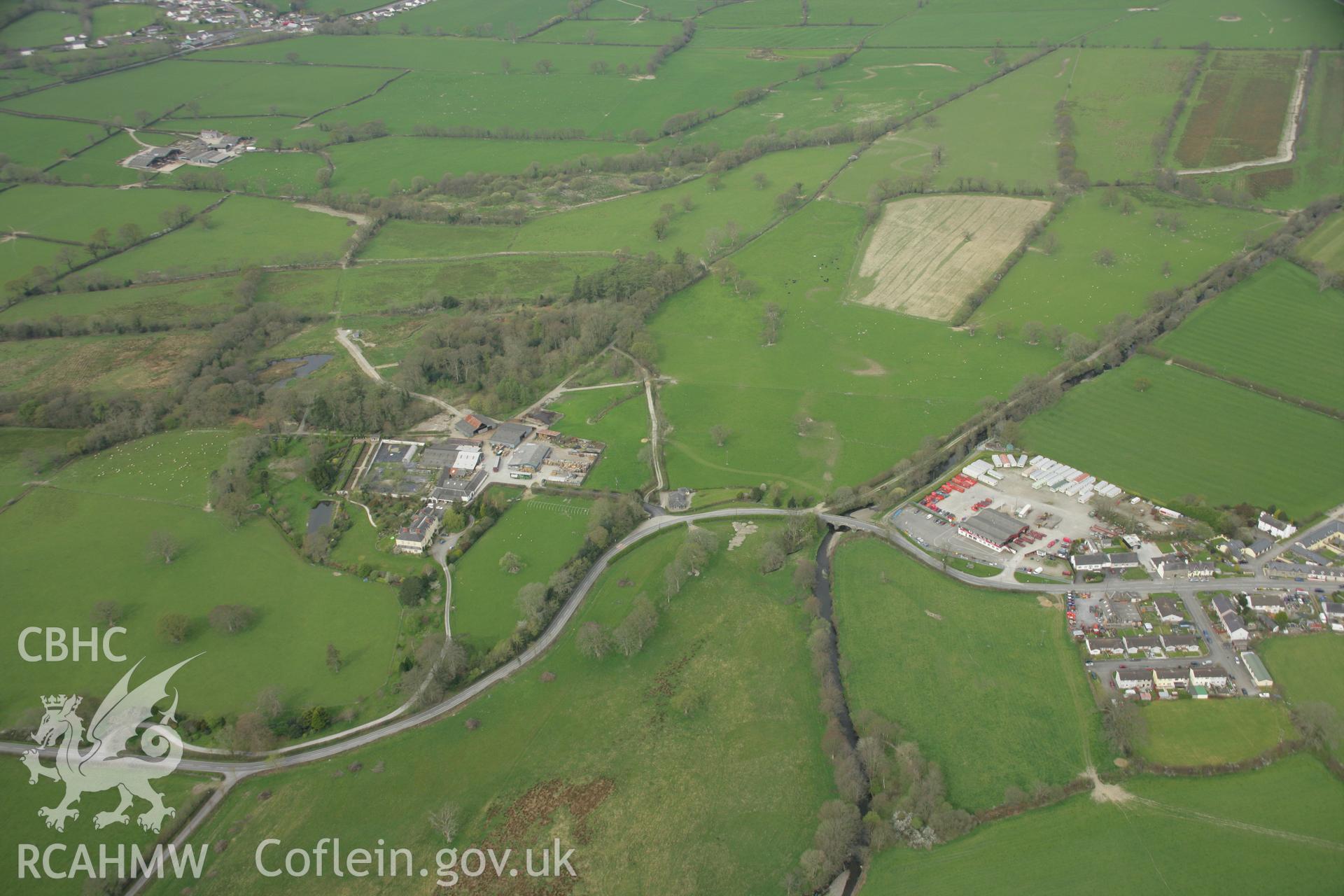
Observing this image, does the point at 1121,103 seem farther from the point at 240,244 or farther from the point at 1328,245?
the point at 240,244

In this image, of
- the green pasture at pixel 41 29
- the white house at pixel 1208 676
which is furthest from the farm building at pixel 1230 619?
the green pasture at pixel 41 29

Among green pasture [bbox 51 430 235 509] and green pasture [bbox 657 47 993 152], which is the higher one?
green pasture [bbox 657 47 993 152]

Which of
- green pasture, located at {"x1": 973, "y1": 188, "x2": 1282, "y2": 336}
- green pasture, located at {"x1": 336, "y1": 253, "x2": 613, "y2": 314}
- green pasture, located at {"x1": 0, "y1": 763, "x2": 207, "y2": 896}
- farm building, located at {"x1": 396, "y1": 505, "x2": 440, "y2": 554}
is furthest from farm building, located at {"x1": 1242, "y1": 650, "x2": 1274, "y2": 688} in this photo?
green pasture, located at {"x1": 336, "y1": 253, "x2": 613, "y2": 314}

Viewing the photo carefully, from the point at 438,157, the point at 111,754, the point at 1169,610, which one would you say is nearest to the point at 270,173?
the point at 438,157

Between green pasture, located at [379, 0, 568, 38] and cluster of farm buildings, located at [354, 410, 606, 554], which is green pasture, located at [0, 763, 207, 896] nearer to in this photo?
cluster of farm buildings, located at [354, 410, 606, 554]

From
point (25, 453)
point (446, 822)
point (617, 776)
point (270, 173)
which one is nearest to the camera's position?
point (446, 822)

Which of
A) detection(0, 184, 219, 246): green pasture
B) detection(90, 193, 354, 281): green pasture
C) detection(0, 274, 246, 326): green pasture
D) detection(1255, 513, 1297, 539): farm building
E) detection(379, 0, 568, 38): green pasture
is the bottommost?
detection(0, 274, 246, 326): green pasture

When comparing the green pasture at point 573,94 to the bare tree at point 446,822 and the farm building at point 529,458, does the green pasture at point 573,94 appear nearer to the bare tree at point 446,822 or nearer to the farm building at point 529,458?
the farm building at point 529,458

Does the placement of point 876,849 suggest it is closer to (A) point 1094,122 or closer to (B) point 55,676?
(B) point 55,676
